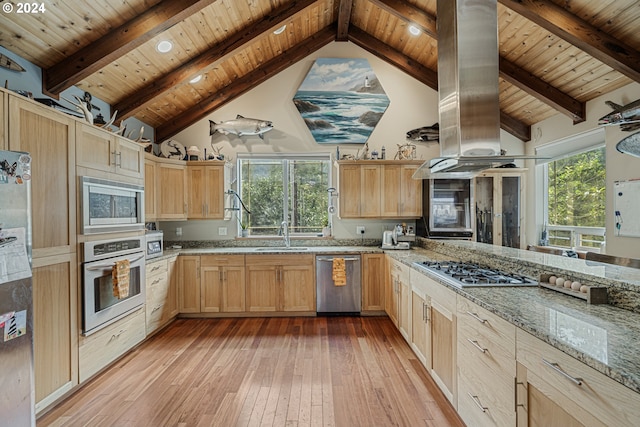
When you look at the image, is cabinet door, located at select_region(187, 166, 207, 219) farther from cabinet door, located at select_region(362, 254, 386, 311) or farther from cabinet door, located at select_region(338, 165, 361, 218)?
cabinet door, located at select_region(362, 254, 386, 311)

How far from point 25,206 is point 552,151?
219 inches

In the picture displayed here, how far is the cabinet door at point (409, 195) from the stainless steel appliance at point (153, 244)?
3.11 meters

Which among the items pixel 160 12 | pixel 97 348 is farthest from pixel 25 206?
pixel 160 12

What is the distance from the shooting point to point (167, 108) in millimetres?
4262

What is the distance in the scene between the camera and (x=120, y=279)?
2.68m

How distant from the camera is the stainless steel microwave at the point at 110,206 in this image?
241 cm

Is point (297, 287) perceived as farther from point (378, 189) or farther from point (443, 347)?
point (443, 347)

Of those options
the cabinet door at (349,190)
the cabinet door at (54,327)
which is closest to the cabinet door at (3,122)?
the cabinet door at (54,327)

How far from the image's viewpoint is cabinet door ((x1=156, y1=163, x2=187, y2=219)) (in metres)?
4.00

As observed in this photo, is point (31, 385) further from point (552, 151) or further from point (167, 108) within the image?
point (552, 151)

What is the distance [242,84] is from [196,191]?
1677mm

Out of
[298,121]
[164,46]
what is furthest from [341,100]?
[164,46]

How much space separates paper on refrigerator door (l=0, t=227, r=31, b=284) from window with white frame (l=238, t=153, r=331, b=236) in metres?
3.04

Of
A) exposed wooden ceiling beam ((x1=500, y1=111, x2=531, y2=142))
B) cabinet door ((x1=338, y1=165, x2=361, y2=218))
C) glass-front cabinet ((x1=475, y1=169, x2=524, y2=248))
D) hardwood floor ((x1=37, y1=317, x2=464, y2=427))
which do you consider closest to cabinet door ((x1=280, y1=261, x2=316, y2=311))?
hardwood floor ((x1=37, y1=317, x2=464, y2=427))
